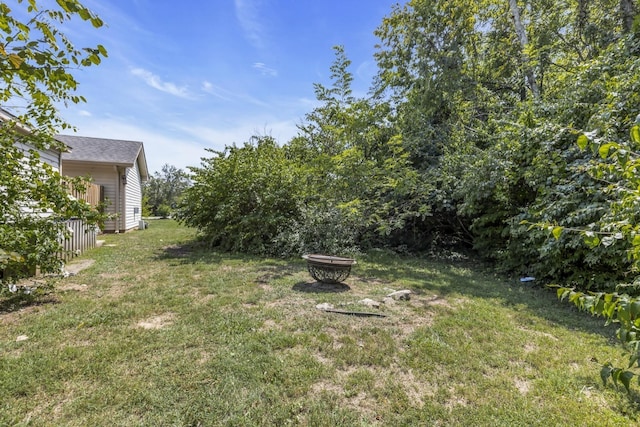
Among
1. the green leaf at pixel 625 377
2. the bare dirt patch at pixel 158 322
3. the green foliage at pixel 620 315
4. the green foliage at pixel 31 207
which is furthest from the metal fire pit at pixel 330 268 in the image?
the green leaf at pixel 625 377

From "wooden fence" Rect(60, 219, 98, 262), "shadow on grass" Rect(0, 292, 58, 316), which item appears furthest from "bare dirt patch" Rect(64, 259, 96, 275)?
"shadow on grass" Rect(0, 292, 58, 316)

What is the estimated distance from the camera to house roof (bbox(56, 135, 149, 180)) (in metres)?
11.3

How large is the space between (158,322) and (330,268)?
98.3 inches

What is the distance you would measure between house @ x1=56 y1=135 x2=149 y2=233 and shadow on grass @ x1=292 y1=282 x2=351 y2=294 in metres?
8.85

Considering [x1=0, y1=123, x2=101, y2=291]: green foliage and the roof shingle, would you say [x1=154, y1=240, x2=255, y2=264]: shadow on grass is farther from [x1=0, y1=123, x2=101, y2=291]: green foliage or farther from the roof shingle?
the roof shingle

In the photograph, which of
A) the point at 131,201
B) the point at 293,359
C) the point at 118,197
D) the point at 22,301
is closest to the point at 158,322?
the point at 293,359

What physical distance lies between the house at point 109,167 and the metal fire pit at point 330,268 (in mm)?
8953

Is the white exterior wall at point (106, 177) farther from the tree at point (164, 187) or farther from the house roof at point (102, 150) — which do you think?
the tree at point (164, 187)

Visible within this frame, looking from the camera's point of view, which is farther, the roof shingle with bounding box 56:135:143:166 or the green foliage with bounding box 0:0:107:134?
the roof shingle with bounding box 56:135:143:166

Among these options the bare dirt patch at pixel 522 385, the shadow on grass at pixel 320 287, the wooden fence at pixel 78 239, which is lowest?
the bare dirt patch at pixel 522 385

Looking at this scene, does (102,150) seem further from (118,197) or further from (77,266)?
(77,266)

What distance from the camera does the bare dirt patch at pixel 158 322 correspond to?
3374mm

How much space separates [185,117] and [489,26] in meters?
12.3

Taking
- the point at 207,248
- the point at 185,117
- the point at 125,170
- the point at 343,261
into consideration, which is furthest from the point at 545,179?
the point at 125,170
